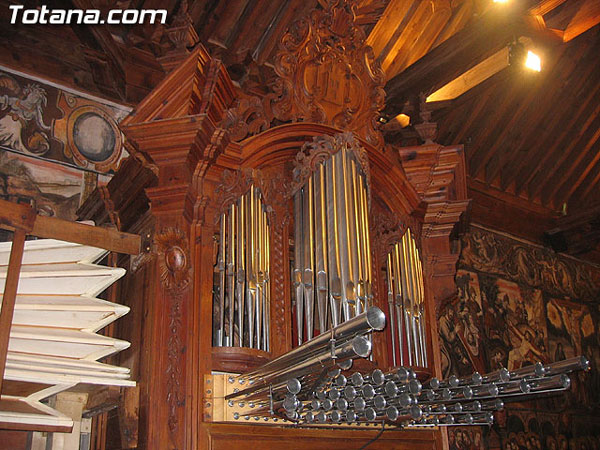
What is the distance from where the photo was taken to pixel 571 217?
11.7 meters

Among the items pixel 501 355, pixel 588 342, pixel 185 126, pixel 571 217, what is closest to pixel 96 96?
pixel 185 126

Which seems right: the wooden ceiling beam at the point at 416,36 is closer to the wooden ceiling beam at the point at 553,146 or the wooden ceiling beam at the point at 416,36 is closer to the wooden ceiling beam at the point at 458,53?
the wooden ceiling beam at the point at 458,53

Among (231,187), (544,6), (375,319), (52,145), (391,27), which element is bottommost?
(375,319)

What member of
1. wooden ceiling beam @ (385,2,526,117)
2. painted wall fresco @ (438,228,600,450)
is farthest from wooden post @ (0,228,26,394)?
painted wall fresco @ (438,228,600,450)

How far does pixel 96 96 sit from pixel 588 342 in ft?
31.3

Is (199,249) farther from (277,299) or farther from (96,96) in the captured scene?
(96,96)

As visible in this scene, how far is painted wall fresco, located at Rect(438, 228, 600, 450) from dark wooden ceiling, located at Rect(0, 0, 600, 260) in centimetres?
59

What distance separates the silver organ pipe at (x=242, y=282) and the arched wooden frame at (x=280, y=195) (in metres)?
0.09

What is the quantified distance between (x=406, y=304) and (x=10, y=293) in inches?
116

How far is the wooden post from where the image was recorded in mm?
3465

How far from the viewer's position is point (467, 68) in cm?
850

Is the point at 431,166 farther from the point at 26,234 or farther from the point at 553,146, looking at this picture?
the point at 553,146

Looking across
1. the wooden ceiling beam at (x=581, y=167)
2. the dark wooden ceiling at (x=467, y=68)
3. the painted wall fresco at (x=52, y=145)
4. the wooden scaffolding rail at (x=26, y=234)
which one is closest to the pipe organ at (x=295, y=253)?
the wooden scaffolding rail at (x=26, y=234)

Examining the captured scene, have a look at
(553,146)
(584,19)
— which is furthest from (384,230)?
(553,146)
